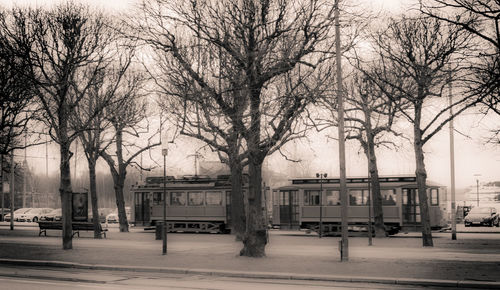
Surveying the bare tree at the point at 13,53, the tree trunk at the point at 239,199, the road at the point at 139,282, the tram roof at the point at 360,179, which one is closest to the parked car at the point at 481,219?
the tram roof at the point at 360,179

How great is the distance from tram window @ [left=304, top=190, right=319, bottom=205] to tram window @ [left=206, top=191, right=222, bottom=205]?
587 cm

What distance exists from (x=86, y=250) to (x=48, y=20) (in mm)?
8582

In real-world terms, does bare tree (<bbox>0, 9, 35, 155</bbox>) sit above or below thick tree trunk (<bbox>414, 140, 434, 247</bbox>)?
above

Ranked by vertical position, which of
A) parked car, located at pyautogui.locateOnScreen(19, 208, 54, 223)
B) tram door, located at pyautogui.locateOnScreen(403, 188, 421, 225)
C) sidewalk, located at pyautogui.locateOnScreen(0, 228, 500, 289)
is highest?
tram door, located at pyautogui.locateOnScreen(403, 188, 421, 225)

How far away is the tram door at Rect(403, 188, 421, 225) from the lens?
122 feet

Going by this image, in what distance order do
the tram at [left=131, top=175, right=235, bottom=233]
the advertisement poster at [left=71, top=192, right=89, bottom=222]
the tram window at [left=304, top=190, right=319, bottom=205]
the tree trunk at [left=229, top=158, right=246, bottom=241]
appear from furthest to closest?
the tram at [left=131, top=175, right=235, bottom=233] → the tram window at [left=304, top=190, right=319, bottom=205] → the advertisement poster at [left=71, top=192, right=89, bottom=222] → the tree trunk at [left=229, top=158, right=246, bottom=241]

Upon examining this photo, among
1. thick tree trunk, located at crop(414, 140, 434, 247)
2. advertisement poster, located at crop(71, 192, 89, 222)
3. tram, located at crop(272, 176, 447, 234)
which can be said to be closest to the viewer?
thick tree trunk, located at crop(414, 140, 434, 247)

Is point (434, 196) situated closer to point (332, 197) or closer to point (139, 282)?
point (332, 197)

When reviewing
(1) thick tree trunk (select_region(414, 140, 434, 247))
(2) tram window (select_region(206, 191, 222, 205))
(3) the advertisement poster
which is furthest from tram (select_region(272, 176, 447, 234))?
(3) the advertisement poster

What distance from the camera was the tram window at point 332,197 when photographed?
38719 mm

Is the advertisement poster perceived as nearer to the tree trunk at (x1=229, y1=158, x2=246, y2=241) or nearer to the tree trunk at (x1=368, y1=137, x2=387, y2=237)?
the tree trunk at (x1=229, y1=158, x2=246, y2=241)

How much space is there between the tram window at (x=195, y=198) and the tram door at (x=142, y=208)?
3868mm

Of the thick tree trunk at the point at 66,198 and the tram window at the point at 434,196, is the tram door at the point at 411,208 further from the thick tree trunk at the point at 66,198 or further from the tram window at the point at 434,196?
the thick tree trunk at the point at 66,198

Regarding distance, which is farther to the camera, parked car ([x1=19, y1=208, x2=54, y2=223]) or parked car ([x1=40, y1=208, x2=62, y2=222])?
parked car ([x1=19, y1=208, x2=54, y2=223])
